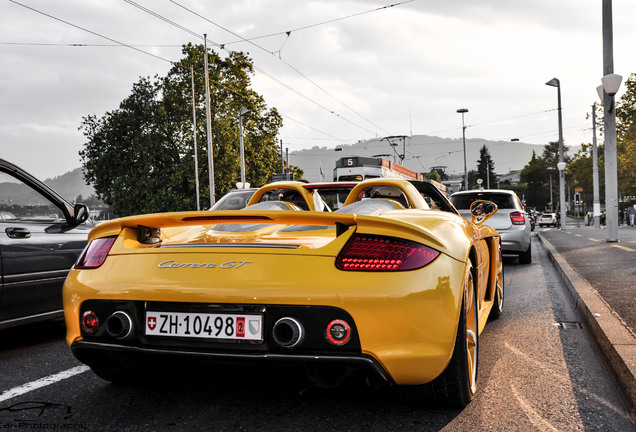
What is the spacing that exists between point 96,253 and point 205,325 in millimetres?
781

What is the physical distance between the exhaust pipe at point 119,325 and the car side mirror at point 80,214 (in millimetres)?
2903

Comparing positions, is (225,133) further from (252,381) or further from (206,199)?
(252,381)

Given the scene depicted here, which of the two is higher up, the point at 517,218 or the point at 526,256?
the point at 517,218

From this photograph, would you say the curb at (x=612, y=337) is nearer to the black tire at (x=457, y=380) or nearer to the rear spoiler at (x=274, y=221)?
the black tire at (x=457, y=380)

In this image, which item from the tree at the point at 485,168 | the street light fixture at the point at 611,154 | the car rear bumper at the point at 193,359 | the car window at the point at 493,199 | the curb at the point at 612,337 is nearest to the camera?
the car rear bumper at the point at 193,359

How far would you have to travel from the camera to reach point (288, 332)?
2.35m

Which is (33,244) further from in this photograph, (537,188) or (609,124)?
(537,188)

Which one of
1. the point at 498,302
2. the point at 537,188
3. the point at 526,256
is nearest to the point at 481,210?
the point at 498,302

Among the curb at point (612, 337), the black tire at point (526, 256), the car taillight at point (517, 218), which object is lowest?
the black tire at point (526, 256)

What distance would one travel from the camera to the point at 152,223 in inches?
112

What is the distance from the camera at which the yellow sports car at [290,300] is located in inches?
91.4

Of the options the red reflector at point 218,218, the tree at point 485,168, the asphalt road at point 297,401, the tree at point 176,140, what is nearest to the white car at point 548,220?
the tree at point 176,140

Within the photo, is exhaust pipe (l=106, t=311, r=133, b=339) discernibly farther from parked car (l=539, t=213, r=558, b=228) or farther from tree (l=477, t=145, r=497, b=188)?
tree (l=477, t=145, r=497, b=188)

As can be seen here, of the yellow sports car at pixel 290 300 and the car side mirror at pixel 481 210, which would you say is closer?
the yellow sports car at pixel 290 300
